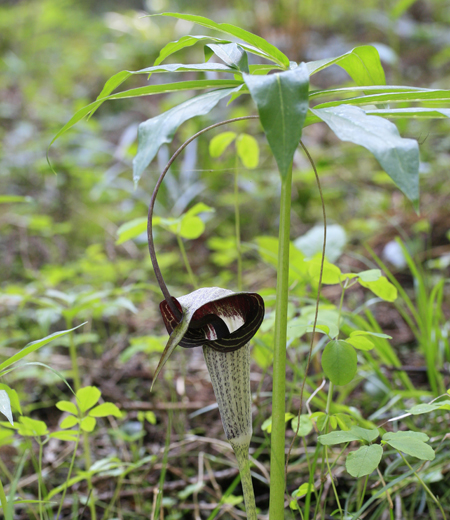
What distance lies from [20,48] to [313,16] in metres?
3.74

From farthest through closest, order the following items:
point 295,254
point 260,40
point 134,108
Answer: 1. point 134,108
2. point 295,254
3. point 260,40

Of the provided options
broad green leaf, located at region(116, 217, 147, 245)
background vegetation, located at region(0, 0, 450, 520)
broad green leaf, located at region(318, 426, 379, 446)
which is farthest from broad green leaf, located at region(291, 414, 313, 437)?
broad green leaf, located at region(116, 217, 147, 245)

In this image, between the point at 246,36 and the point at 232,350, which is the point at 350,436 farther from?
the point at 246,36

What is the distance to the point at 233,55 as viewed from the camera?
62cm

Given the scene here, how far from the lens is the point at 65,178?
346 centimetres

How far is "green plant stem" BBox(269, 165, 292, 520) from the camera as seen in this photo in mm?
635

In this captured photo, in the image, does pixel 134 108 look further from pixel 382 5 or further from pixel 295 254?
pixel 295 254

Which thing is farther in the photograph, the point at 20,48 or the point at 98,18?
the point at 98,18

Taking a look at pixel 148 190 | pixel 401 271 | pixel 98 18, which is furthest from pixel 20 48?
pixel 401 271

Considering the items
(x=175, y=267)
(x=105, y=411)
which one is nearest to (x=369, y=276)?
(x=105, y=411)

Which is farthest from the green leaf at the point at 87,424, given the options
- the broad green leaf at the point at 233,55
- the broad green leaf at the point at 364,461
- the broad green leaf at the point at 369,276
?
the broad green leaf at the point at 233,55

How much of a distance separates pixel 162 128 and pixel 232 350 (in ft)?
1.11

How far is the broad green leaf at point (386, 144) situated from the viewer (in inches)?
18.2

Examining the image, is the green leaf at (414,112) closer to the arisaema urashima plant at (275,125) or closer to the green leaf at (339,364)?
the arisaema urashima plant at (275,125)
